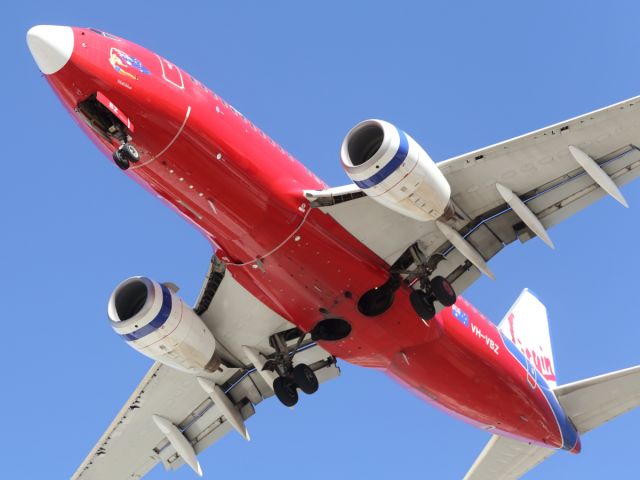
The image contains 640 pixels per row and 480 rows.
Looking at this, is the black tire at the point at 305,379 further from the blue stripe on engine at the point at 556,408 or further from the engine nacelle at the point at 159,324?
the blue stripe on engine at the point at 556,408

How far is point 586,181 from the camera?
23797mm

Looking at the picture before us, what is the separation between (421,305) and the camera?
951 inches

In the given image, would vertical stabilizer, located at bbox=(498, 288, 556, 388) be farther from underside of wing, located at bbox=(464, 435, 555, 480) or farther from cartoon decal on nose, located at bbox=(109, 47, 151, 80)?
cartoon decal on nose, located at bbox=(109, 47, 151, 80)

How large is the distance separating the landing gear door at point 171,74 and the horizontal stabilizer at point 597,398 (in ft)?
47.3

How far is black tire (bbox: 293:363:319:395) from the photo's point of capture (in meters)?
26.1

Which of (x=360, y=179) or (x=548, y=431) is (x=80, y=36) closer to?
(x=360, y=179)

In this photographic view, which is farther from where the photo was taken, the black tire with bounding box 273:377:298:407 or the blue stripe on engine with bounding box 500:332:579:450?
the blue stripe on engine with bounding box 500:332:579:450

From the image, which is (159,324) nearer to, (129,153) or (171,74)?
(129,153)

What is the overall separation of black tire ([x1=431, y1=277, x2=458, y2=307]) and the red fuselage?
2.41 ft

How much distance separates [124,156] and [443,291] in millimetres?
8211

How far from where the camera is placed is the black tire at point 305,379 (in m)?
26.1

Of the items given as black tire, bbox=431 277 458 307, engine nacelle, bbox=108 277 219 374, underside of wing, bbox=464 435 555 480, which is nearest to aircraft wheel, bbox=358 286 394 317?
black tire, bbox=431 277 458 307

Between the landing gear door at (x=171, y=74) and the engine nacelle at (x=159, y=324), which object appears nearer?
the landing gear door at (x=171, y=74)

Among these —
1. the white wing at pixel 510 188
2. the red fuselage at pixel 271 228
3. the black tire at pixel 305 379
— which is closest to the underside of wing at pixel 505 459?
the red fuselage at pixel 271 228
